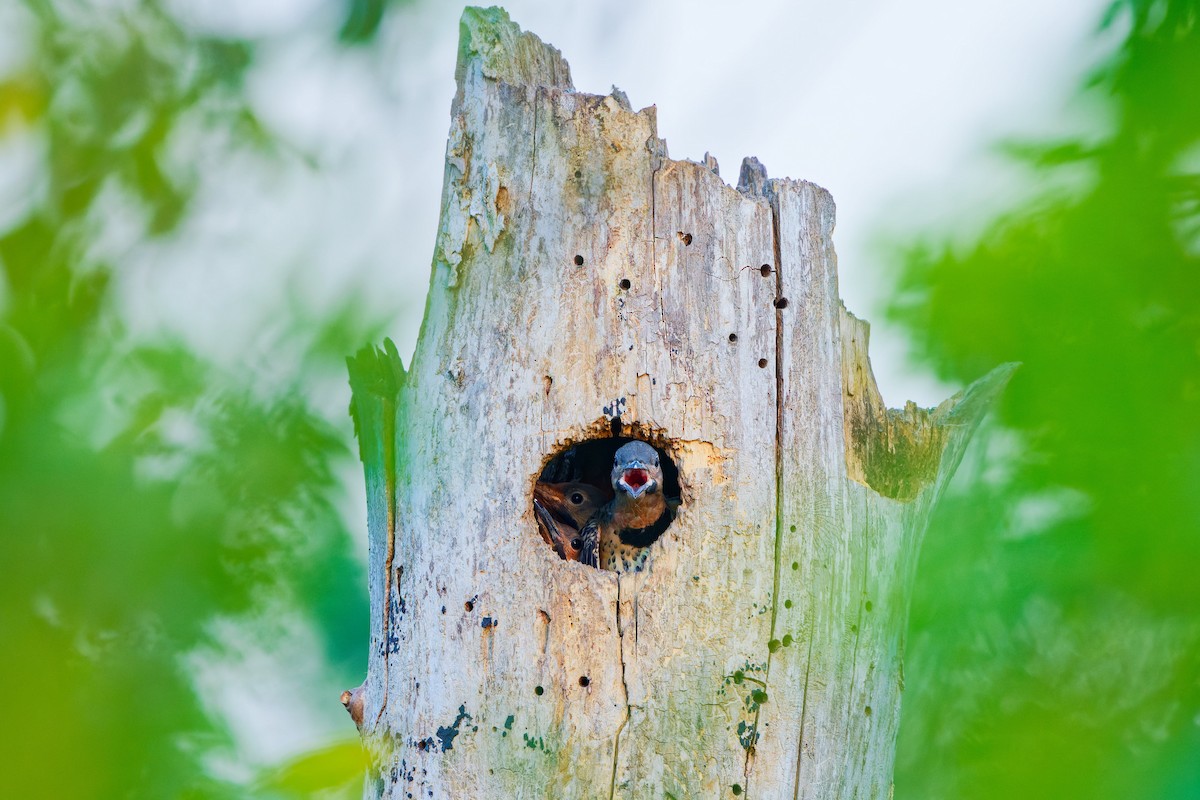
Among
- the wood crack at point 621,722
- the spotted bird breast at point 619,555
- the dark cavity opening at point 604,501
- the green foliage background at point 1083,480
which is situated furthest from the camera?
the green foliage background at point 1083,480

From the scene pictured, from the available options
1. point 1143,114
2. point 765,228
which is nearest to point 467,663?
point 765,228

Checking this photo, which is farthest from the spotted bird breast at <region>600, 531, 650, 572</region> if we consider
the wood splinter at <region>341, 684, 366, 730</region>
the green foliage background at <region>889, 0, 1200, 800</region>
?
the green foliage background at <region>889, 0, 1200, 800</region>

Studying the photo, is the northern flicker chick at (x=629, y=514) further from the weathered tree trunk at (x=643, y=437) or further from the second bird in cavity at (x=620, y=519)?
the weathered tree trunk at (x=643, y=437)

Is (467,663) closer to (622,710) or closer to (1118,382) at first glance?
(622,710)

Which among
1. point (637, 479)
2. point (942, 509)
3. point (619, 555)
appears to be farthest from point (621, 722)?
point (942, 509)

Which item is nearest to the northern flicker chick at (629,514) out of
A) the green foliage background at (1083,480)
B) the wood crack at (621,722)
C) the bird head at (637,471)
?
the bird head at (637,471)
